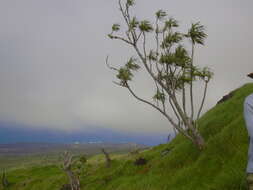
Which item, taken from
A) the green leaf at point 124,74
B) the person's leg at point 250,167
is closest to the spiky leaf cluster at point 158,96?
the green leaf at point 124,74

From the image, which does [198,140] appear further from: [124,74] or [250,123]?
[250,123]

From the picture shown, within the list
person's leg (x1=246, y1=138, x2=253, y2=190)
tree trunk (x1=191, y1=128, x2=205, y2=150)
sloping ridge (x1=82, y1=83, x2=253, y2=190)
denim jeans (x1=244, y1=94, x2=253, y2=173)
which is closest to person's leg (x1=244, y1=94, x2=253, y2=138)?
denim jeans (x1=244, y1=94, x2=253, y2=173)

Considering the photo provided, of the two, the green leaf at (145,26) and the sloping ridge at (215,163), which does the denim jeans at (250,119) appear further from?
the green leaf at (145,26)

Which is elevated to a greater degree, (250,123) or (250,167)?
(250,123)

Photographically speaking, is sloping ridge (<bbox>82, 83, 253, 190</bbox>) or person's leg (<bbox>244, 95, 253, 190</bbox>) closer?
person's leg (<bbox>244, 95, 253, 190</bbox>)

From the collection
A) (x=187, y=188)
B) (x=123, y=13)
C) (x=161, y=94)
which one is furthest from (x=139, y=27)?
(x=187, y=188)

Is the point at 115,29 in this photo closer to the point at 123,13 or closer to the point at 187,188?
the point at 123,13

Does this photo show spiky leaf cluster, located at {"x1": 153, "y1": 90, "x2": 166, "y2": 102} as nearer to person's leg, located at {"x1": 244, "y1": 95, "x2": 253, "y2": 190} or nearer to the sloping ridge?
the sloping ridge

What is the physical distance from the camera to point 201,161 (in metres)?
14.1

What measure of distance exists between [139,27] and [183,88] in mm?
6142

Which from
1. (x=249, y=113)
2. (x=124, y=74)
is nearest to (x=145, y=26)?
(x=124, y=74)

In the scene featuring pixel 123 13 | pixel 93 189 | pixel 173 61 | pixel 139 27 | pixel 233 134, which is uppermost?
pixel 123 13

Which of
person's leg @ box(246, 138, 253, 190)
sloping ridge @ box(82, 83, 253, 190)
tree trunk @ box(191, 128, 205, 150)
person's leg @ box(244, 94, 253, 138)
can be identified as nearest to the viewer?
person's leg @ box(244, 94, 253, 138)

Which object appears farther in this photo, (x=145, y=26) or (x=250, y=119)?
(x=145, y=26)
